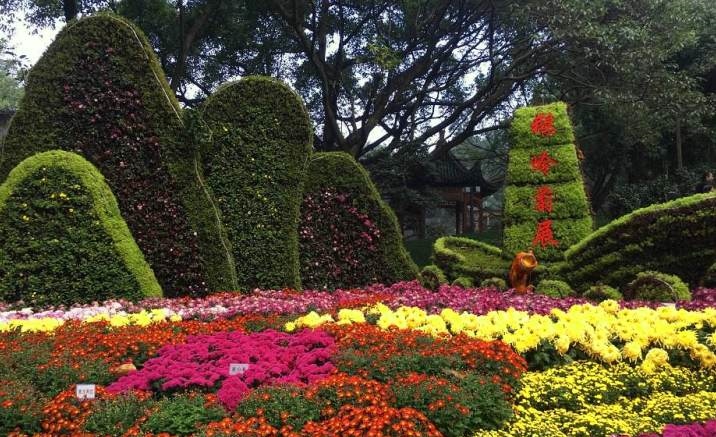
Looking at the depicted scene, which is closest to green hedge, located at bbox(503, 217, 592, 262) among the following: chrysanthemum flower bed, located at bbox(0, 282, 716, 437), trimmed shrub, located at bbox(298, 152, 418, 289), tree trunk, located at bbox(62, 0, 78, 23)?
trimmed shrub, located at bbox(298, 152, 418, 289)

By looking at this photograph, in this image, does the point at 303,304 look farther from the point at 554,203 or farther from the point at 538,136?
the point at 538,136

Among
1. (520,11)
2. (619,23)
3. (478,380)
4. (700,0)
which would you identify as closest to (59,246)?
(478,380)

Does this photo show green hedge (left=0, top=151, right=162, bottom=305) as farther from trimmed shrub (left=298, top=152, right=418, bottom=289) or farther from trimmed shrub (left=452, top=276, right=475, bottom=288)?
trimmed shrub (left=452, top=276, right=475, bottom=288)

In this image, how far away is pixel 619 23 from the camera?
41.9 ft

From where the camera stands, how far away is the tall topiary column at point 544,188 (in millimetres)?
8344

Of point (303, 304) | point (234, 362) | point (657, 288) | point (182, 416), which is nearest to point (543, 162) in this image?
point (657, 288)

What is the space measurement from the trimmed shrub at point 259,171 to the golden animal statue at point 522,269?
283 cm

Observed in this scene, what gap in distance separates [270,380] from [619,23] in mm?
11908

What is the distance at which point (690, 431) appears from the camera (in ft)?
9.67

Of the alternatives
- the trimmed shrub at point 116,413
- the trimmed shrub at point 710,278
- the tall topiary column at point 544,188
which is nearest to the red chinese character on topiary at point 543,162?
the tall topiary column at point 544,188

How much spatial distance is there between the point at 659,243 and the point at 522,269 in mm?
1599

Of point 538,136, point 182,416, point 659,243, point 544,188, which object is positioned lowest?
point 182,416

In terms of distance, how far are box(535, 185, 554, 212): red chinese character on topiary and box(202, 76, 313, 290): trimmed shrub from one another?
3231 millimetres

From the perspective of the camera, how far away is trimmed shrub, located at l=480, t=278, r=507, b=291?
26.8ft
